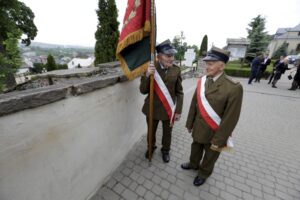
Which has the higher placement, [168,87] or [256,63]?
[256,63]

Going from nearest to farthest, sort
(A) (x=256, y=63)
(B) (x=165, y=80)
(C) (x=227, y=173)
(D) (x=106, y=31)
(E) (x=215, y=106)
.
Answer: (E) (x=215, y=106), (B) (x=165, y=80), (C) (x=227, y=173), (A) (x=256, y=63), (D) (x=106, y=31)

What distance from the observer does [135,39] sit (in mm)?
1877

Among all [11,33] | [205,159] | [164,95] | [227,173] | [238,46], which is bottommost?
[227,173]

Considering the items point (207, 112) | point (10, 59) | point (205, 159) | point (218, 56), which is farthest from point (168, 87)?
point (10, 59)

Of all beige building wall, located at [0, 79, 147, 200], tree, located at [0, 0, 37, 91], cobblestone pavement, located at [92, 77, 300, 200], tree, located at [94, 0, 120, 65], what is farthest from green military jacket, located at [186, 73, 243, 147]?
tree, located at [94, 0, 120, 65]

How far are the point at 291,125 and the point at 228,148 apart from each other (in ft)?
13.2

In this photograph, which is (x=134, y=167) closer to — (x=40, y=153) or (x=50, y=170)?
(x=50, y=170)

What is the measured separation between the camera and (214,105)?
6.04 ft

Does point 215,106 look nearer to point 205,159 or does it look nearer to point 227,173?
point 205,159

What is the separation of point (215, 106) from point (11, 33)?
3.51 metres

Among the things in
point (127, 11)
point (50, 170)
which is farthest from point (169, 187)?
point (127, 11)

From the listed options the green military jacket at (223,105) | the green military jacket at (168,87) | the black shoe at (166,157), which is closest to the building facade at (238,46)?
the green military jacket at (168,87)

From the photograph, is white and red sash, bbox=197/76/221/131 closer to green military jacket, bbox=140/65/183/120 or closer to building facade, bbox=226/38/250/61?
green military jacket, bbox=140/65/183/120

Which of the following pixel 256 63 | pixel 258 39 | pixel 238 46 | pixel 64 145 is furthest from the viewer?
pixel 258 39
